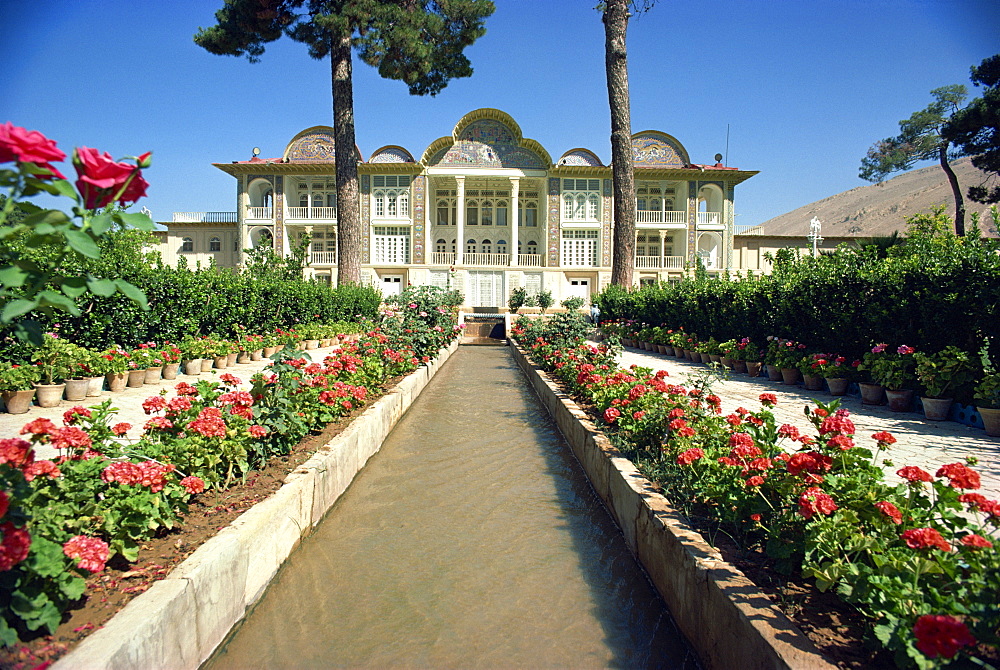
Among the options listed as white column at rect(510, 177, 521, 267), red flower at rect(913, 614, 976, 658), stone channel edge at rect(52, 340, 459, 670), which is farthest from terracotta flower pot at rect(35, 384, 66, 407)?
white column at rect(510, 177, 521, 267)

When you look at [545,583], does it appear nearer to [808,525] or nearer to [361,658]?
[361,658]

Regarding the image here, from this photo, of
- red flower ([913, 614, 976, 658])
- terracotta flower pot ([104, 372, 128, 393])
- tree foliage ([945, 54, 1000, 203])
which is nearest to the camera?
red flower ([913, 614, 976, 658])

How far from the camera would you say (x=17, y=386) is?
5.62 m

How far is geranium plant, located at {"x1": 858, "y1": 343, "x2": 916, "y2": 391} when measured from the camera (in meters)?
6.08

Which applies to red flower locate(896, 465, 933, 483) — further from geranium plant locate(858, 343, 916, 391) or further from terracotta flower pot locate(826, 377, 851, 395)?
terracotta flower pot locate(826, 377, 851, 395)

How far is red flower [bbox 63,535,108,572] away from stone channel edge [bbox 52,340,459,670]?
0.18 m

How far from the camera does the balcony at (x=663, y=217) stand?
34688 mm

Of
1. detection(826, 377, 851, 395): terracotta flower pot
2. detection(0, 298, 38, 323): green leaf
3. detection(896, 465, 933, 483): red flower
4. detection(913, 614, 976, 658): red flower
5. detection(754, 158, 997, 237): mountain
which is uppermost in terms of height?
detection(754, 158, 997, 237): mountain

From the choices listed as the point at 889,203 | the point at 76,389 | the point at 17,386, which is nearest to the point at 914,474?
the point at 17,386

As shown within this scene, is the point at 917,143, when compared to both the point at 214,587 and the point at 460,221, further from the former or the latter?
the point at 214,587

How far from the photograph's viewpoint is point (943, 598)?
5.49ft

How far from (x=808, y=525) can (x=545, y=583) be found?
1.46 metres

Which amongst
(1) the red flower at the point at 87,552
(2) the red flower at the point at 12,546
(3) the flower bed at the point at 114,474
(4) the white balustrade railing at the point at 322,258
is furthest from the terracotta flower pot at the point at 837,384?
(4) the white balustrade railing at the point at 322,258

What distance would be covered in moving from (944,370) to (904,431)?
88cm
